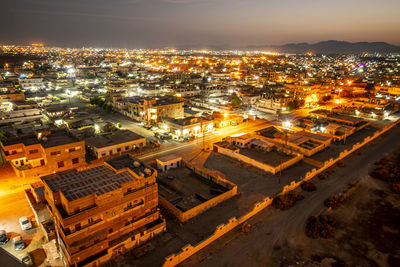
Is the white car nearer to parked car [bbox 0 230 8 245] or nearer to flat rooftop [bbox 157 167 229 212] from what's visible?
parked car [bbox 0 230 8 245]

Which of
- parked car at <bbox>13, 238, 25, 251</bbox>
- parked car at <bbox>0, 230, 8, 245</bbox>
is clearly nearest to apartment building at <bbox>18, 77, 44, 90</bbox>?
parked car at <bbox>0, 230, 8, 245</bbox>

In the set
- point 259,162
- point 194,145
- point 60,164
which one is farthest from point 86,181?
point 194,145

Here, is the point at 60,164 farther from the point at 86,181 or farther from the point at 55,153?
the point at 86,181

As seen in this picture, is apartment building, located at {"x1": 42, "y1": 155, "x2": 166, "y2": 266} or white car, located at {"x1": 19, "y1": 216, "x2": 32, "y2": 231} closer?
apartment building, located at {"x1": 42, "y1": 155, "x2": 166, "y2": 266}

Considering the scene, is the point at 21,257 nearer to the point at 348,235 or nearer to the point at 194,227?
the point at 194,227

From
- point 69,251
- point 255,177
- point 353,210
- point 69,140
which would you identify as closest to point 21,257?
point 69,251
